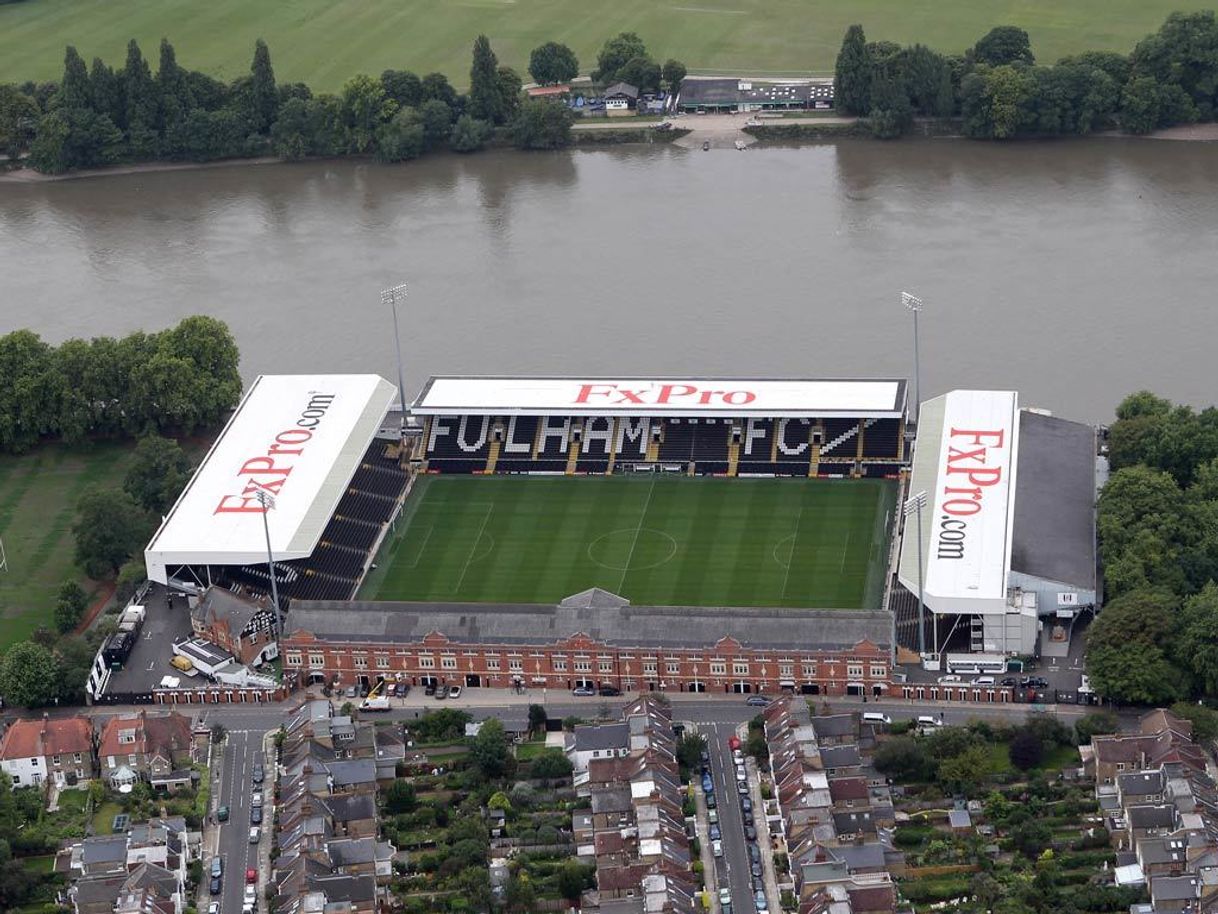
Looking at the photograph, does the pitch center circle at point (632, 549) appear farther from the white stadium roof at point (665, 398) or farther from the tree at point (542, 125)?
the tree at point (542, 125)

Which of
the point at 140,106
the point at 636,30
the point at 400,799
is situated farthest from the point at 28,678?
the point at 636,30

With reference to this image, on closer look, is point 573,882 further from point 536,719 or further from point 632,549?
point 632,549

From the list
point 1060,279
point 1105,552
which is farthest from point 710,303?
point 1105,552

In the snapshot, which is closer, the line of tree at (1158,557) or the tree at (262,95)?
the line of tree at (1158,557)

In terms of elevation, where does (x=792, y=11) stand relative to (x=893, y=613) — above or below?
above

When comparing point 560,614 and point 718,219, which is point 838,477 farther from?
point 718,219

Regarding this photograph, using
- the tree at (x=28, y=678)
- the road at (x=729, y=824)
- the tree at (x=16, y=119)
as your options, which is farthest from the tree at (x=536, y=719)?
the tree at (x=16, y=119)

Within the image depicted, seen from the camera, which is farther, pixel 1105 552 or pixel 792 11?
pixel 792 11
